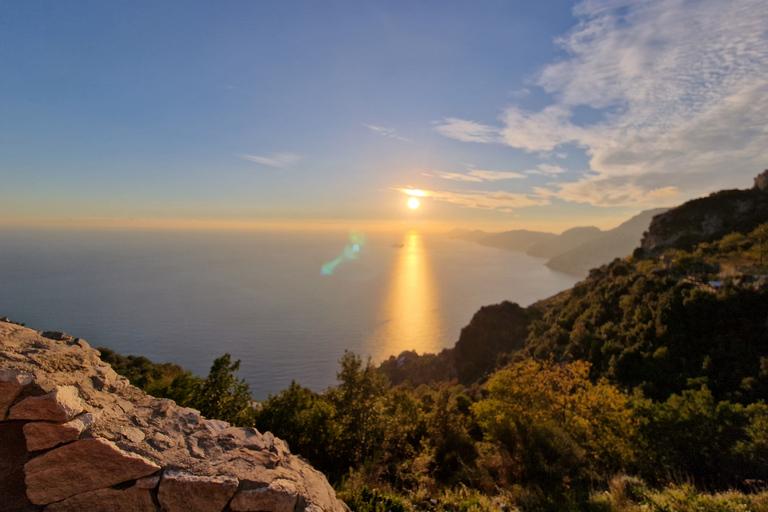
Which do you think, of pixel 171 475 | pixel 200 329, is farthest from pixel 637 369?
pixel 200 329

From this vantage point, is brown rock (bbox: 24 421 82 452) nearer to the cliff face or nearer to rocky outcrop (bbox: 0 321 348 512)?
rocky outcrop (bbox: 0 321 348 512)

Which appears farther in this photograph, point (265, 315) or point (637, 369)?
point (265, 315)

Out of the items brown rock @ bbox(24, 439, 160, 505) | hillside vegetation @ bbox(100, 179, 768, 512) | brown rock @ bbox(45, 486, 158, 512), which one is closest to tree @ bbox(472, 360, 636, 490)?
hillside vegetation @ bbox(100, 179, 768, 512)

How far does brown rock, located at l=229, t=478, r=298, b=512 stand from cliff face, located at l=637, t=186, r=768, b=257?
58.2m

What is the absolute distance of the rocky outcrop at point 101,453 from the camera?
182 inches

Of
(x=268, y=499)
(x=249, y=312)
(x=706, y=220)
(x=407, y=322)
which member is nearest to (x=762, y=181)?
(x=706, y=220)

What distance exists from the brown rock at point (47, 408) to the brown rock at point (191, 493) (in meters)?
1.77

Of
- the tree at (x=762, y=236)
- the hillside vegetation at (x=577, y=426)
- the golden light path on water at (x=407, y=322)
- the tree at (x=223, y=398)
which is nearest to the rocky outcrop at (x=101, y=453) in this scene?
the hillside vegetation at (x=577, y=426)

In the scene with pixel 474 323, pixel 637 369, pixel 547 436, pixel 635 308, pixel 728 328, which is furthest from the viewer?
pixel 474 323

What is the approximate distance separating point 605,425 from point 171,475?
17.0 meters

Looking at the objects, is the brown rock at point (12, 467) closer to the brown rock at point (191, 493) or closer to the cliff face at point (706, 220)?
the brown rock at point (191, 493)

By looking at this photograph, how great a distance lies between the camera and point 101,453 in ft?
15.8

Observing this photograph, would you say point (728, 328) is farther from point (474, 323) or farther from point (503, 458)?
point (474, 323)

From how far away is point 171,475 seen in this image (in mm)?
4992
